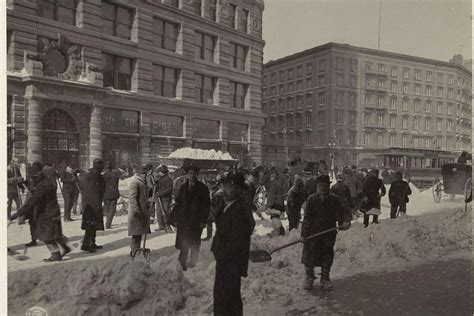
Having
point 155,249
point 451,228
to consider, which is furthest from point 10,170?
point 451,228

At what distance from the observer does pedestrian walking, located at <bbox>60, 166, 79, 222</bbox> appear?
6.62 m

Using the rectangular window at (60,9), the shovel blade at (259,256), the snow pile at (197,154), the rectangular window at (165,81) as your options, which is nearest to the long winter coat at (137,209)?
the shovel blade at (259,256)

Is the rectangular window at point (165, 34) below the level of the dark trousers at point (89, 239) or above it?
above

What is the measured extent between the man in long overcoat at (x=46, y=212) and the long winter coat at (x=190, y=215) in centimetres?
170

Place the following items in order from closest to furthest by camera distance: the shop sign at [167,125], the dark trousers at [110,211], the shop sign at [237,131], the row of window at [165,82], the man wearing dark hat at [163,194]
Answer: the dark trousers at [110,211]
the man wearing dark hat at [163,194]
the row of window at [165,82]
the shop sign at [167,125]
the shop sign at [237,131]

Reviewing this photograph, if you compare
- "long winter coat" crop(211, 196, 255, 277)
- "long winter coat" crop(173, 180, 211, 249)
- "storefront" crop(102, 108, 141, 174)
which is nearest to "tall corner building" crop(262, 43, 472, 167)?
"storefront" crop(102, 108, 141, 174)

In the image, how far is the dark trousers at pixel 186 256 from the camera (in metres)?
5.83

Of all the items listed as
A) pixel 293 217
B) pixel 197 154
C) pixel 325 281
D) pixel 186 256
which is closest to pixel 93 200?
pixel 186 256

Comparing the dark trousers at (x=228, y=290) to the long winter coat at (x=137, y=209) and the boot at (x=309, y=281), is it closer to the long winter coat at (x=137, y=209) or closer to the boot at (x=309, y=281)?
the boot at (x=309, y=281)

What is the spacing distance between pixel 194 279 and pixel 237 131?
7.64 meters

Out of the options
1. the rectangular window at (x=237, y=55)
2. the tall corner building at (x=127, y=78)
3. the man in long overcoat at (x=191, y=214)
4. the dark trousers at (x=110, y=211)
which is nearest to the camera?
the man in long overcoat at (x=191, y=214)

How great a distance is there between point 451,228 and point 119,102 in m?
8.54

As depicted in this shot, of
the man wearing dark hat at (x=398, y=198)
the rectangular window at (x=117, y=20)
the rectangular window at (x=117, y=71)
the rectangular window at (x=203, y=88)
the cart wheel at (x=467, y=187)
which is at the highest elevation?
the rectangular window at (x=117, y=20)

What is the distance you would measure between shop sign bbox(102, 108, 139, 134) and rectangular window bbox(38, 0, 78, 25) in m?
2.14
